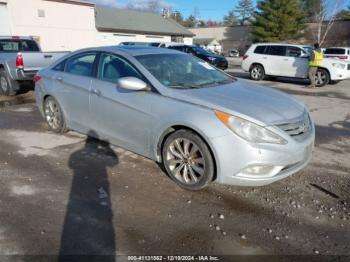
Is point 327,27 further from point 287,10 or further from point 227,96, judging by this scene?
point 227,96

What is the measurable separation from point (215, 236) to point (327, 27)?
57.1m

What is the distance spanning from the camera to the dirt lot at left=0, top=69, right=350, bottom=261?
9.87ft

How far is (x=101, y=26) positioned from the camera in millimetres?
32406

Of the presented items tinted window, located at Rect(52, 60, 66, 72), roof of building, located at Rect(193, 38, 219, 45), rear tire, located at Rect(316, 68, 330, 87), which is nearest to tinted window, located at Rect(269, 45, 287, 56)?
rear tire, located at Rect(316, 68, 330, 87)

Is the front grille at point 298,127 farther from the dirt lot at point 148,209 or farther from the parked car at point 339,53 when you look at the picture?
the parked car at point 339,53

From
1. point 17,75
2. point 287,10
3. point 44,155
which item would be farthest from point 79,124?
point 287,10

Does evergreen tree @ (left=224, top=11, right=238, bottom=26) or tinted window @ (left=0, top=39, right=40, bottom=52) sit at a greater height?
evergreen tree @ (left=224, top=11, right=238, bottom=26)

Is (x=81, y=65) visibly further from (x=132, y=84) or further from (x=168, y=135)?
(x=168, y=135)

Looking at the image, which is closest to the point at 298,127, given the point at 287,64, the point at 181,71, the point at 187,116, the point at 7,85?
the point at 187,116

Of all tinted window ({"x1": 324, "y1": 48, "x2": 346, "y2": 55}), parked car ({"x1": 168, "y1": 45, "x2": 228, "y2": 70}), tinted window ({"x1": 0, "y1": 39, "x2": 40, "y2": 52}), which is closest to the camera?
tinted window ({"x1": 0, "y1": 39, "x2": 40, "y2": 52})

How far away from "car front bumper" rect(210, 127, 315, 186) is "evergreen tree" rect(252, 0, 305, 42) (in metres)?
53.5

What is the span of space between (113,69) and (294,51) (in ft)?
39.3

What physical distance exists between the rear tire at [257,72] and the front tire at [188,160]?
42.0 feet

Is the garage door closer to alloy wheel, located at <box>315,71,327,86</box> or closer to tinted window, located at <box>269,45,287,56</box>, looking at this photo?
tinted window, located at <box>269,45,287,56</box>
